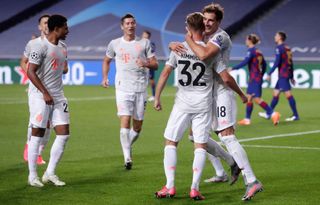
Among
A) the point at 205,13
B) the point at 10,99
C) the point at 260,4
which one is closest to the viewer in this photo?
the point at 205,13

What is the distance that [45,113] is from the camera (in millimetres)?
11023

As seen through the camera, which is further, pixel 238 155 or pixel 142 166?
pixel 142 166

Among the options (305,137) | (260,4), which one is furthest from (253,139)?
(260,4)

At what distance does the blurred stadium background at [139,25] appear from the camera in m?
37.6

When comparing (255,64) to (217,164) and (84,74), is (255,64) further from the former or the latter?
(84,74)

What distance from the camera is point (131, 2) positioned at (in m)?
43.8

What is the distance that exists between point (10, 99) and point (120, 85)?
14707 mm

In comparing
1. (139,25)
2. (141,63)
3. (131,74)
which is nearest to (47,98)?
(141,63)

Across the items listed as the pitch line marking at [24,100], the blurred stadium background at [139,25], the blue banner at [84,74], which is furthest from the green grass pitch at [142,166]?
the blurred stadium background at [139,25]

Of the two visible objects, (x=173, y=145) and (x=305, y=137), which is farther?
(x=305, y=137)

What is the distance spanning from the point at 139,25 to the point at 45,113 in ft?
105

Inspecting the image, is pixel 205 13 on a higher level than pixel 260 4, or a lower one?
lower

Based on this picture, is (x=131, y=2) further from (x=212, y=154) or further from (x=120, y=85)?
(x=212, y=154)

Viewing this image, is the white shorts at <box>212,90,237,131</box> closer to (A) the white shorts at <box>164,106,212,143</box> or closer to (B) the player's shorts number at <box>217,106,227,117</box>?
(B) the player's shorts number at <box>217,106,227,117</box>
